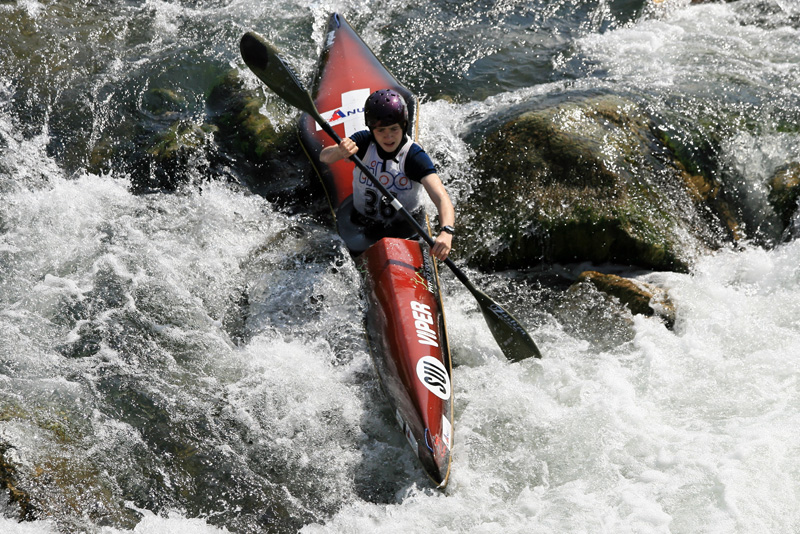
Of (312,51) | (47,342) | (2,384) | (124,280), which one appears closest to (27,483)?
(2,384)

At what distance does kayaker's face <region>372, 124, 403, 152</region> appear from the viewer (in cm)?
412

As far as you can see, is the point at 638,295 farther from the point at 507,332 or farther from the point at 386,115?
the point at 386,115

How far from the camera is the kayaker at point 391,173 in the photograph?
13.3 ft

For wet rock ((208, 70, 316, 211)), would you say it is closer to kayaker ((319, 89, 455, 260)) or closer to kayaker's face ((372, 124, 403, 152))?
kayaker ((319, 89, 455, 260))

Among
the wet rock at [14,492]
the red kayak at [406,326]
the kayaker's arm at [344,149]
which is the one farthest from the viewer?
the kayaker's arm at [344,149]

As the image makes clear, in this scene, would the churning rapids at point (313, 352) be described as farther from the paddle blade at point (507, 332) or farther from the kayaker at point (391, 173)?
the kayaker at point (391, 173)

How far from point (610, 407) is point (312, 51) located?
15.0 ft

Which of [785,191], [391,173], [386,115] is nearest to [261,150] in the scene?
[391,173]

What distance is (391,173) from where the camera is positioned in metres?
4.32

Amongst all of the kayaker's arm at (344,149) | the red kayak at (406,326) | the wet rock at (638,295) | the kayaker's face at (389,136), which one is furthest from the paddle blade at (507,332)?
the kayaker's arm at (344,149)

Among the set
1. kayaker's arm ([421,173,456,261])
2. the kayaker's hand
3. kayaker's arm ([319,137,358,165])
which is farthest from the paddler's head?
the kayaker's hand

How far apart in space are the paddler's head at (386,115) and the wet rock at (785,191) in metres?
2.88

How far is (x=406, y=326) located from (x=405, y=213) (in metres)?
0.75

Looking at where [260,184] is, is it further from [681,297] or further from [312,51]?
[681,297]
